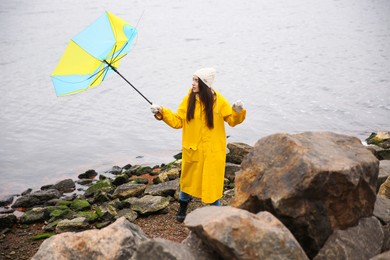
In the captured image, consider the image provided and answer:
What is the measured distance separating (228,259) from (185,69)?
25.8 meters

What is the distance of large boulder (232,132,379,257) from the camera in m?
5.40

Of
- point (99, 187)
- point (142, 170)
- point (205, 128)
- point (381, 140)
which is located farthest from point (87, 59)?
point (381, 140)

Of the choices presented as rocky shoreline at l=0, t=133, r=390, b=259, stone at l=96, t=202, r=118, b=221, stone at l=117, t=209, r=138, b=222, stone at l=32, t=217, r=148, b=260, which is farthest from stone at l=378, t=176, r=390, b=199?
stone at l=96, t=202, r=118, b=221

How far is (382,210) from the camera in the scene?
627 centimetres

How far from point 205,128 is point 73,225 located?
3311 millimetres

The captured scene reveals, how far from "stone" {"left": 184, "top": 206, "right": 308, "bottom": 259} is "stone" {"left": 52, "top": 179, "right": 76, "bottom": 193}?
9.63 metres

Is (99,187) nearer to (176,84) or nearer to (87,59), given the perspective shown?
(87,59)

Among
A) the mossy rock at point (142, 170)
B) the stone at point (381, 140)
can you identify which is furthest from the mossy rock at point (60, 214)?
the stone at point (381, 140)

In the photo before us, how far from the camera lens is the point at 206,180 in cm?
729

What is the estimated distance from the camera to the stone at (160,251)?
4742mm

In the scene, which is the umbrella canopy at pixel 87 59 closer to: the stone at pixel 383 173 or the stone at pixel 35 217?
the stone at pixel 35 217

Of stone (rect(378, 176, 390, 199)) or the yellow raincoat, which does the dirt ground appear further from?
stone (rect(378, 176, 390, 199))

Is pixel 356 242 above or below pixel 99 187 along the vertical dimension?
above

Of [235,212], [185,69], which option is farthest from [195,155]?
[185,69]
